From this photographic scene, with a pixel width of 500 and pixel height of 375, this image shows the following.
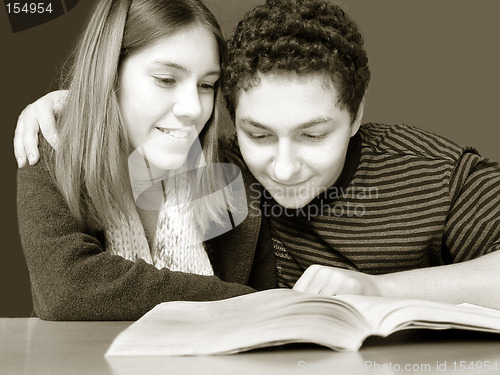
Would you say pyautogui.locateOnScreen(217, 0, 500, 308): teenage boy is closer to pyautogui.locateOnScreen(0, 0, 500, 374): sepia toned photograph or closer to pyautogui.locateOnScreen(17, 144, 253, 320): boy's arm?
pyautogui.locateOnScreen(0, 0, 500, 374): sepia toned photograph

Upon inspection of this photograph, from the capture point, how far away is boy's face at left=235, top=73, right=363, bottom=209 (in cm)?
115

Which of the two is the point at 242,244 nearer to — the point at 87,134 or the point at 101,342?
the point at 87,134

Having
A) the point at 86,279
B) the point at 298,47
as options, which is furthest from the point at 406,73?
the point at 86,279

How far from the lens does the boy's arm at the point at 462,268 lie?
39.1 inches

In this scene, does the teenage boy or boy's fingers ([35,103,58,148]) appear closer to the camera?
the teenage boy

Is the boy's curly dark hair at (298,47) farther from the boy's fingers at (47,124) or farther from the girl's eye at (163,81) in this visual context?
the boy's fingers at (47,124)

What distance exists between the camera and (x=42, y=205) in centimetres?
114

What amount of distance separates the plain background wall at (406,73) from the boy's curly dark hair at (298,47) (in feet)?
2.75

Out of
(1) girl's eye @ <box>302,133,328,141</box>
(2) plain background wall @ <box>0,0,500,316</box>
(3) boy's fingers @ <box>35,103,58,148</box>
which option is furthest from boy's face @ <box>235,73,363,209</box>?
(2) plain background wall @ <box>0,0,500,316</box>

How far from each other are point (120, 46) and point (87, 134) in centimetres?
17

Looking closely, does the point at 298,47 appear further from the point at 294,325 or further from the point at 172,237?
the point at 294,325

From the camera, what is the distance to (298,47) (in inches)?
45.6

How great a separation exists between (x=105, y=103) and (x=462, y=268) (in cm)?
68

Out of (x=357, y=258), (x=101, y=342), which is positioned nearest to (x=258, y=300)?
(x=101, y=342)
